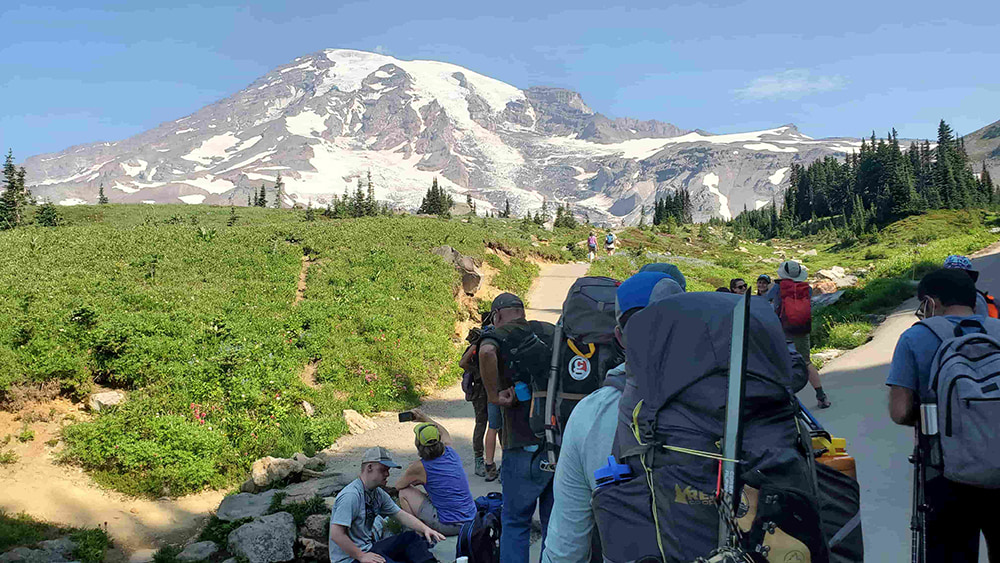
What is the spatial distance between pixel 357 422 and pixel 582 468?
355 inches

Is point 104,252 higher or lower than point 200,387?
higher

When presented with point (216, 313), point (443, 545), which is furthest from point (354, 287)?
point (443, 545)

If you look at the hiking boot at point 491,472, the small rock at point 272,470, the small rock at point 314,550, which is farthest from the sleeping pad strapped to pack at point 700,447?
the small rock at point 272,470

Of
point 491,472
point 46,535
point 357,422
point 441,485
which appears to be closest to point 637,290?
point 441,485

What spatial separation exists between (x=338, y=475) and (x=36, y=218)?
40.5 metres

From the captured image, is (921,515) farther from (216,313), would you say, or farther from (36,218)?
(36,218)

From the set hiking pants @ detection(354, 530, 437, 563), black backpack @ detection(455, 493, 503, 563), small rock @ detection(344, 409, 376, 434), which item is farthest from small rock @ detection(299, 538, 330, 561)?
small rock @ detection(344, 409, 376, 434)

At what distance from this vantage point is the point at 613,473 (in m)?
1.97

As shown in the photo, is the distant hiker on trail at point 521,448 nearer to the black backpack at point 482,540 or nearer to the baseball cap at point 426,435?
the black backpack at point 482,540

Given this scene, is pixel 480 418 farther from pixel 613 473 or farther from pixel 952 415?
pixel 613 473

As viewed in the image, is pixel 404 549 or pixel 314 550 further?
pixel 314 550

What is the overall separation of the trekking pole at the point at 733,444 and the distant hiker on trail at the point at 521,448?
7.28ft

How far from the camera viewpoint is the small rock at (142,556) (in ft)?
21.1

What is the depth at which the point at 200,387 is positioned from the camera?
998 centimetres
